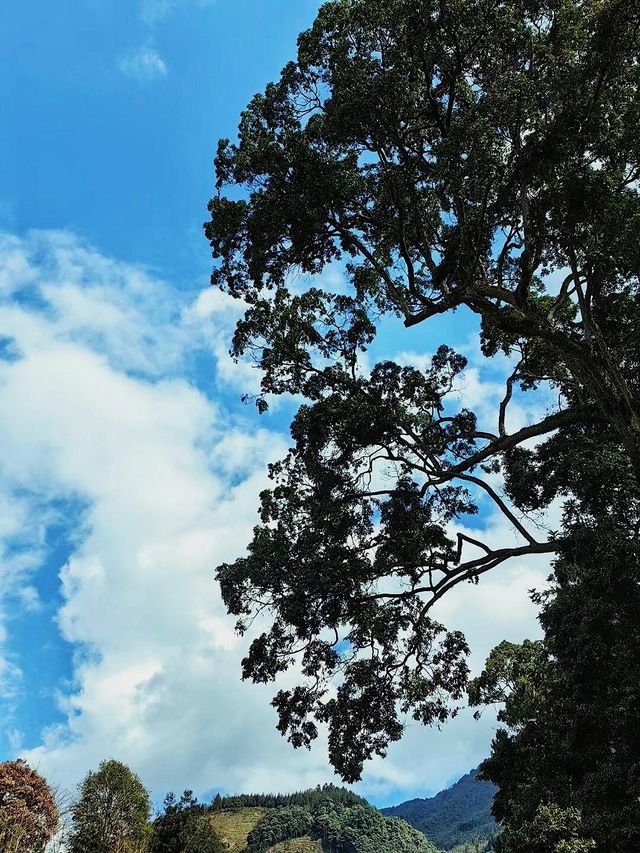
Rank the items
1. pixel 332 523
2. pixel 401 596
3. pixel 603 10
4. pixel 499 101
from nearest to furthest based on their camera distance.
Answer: pixel 603 10 → pixel 499 101 → pixel 332 523 → pixel 401 596

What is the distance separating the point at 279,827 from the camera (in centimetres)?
10206

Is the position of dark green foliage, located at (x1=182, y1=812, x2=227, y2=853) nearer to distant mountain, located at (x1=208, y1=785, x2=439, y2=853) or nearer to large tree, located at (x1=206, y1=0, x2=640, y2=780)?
large tree, located at (x1=206, y1=0, x2=640, y2=780)

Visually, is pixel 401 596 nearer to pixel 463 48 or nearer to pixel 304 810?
pixel 463 48

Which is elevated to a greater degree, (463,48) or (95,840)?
(463,48)

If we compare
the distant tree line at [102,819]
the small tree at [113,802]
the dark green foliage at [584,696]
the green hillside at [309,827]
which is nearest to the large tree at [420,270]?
the dark green foliage at [584,696]

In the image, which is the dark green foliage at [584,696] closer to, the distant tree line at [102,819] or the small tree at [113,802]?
the distant tree line at [102,819]

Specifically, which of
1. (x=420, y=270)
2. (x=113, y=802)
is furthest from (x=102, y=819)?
(x=420, y=270)

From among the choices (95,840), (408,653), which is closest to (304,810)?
(95,840)

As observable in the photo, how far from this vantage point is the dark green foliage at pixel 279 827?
9625cm

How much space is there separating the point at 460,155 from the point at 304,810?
12876 centimetres

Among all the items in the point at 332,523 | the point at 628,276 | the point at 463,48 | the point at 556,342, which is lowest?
the point at 332,523

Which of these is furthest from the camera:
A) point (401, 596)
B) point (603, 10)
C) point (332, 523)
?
point (401, 596)

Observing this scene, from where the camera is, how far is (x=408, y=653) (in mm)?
13883

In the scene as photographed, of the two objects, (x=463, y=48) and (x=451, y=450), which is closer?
(x=463, y=48)
